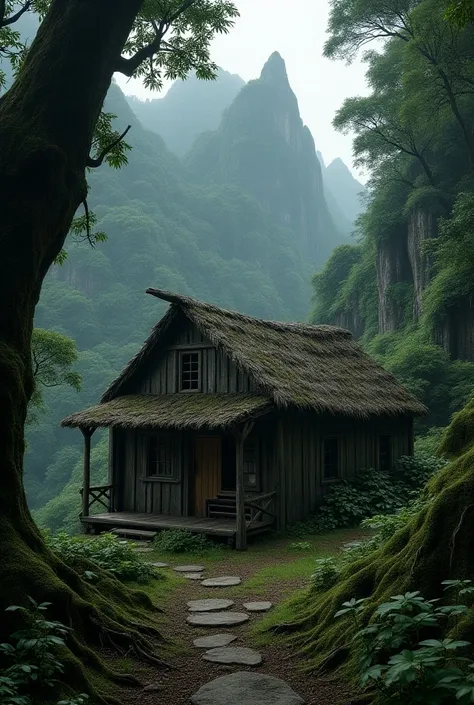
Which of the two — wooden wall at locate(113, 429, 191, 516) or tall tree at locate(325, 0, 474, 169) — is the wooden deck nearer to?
wooden wall at locate(113, 429, 191, 516)

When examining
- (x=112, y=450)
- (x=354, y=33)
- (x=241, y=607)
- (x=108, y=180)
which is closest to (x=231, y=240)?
(x=108, y=180)

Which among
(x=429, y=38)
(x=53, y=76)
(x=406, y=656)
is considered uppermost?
(x=429, y=38)

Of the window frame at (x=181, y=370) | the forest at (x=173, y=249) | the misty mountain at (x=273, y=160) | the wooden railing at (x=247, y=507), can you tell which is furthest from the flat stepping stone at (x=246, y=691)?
the misty mountain at (x=273, y=160)

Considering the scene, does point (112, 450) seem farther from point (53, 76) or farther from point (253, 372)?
point (53, 76)

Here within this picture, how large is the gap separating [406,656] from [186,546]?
Answer: 35.9 ft

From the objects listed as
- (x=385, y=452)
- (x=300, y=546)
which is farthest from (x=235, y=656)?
(x=385, y=452)

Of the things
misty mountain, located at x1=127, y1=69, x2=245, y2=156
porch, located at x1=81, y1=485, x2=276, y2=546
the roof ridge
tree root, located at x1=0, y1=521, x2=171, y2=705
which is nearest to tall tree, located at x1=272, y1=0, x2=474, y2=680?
tree root, located at x1=0, y1=521, x2=171, y2=705

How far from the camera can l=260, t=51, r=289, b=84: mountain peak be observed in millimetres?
140000

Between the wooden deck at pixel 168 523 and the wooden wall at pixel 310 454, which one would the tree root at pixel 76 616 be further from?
the wooden wall at pixel 310 454

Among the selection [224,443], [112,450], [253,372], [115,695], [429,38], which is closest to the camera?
[115,695]

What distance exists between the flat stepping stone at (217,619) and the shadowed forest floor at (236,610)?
0.33ft

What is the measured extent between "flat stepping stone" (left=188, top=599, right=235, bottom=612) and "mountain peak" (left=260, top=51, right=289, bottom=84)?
144m

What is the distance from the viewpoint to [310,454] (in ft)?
54.9

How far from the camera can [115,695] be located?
16.9 feet
